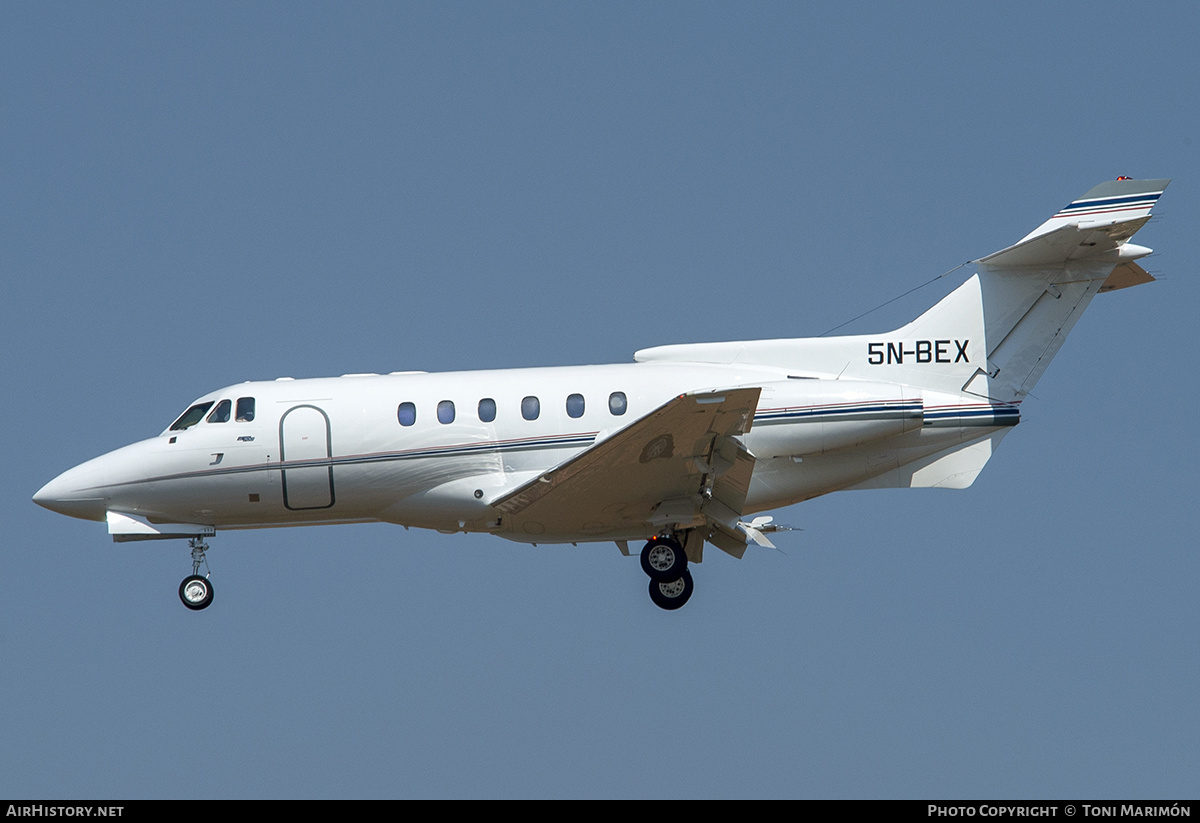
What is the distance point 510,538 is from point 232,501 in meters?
4.41

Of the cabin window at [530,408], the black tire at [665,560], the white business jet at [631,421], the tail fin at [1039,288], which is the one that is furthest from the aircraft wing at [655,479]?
the tail fin at [1039,288]

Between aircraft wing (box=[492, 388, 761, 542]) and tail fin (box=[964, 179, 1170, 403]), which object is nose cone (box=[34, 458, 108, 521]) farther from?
tail fin (box=[964, 179, 1170, 403])

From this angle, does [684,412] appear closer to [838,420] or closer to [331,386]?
[838,420]

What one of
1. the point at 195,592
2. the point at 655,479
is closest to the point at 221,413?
the point at 195,592

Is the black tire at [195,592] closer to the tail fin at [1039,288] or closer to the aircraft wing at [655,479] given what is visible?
the aircraft wing at [655,479]

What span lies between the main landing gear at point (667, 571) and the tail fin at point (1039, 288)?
531cm

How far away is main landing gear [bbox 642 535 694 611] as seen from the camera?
2327cm

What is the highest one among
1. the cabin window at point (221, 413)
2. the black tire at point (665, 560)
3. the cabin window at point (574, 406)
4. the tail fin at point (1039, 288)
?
the tail fin at point (1039, 288)

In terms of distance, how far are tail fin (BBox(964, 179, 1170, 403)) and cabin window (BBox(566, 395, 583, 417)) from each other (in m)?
6.12

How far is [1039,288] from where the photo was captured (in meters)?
23.9

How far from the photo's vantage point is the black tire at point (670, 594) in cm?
2336

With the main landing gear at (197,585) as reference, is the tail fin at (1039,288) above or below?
above

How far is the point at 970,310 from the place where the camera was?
79.0 ft
